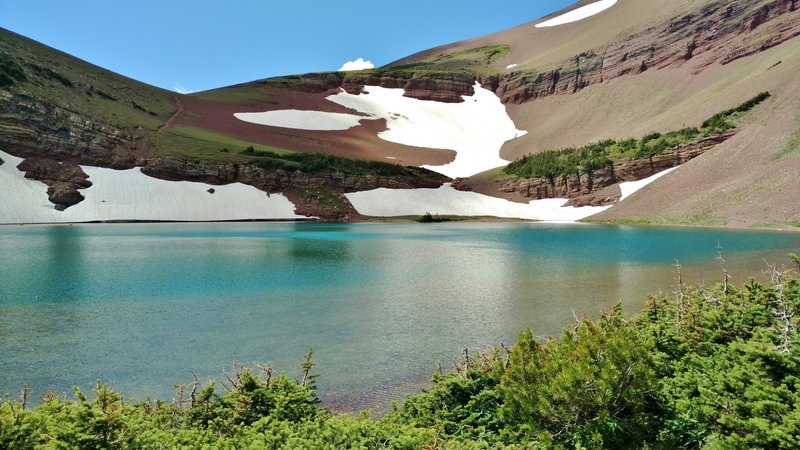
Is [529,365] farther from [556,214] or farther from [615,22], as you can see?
[615,22]

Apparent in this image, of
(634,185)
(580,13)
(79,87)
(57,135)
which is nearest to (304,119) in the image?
(79,87)

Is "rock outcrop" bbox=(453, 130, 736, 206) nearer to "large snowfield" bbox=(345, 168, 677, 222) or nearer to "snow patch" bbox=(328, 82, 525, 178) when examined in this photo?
"large snowfield" bbox=(345, 168, 677, 222)

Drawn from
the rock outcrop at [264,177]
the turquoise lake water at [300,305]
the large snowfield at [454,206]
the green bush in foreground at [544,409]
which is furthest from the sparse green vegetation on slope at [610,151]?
the green bush in foreground at [544,409]

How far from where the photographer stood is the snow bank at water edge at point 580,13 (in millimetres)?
164375

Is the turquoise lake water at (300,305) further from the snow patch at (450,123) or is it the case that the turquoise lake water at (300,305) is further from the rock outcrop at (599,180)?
the snow patch at (450,123)

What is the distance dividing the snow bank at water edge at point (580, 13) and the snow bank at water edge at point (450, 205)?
376 feet

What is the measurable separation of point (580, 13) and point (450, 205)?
13045 centimetres

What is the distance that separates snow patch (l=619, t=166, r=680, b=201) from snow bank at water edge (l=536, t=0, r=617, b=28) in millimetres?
114351

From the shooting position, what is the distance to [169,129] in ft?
277

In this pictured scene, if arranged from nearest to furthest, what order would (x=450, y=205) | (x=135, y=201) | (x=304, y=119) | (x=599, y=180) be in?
(x=135, y=201), (x=599, y=180), (x=450, y=205), (x=304, y=119)

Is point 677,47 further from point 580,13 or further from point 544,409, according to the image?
point 544,409

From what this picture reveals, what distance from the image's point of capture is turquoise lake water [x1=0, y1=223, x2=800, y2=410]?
9625 millimetres

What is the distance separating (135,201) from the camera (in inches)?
2522

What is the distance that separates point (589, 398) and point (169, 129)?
93488 mm
